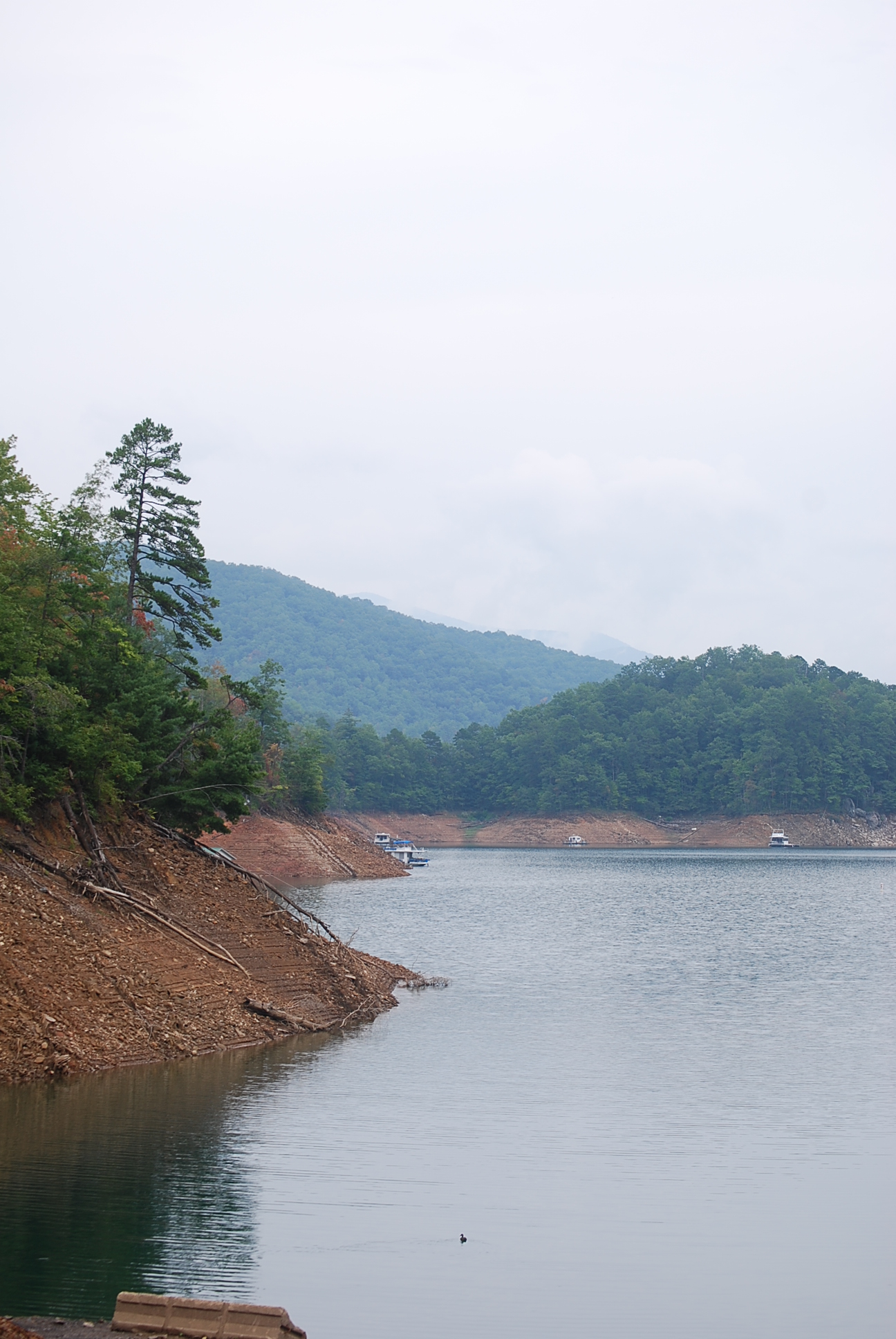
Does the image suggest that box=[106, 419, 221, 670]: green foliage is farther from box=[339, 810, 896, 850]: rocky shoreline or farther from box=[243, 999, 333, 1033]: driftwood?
box=[339, 810, 896, 850]: rocky shoreline

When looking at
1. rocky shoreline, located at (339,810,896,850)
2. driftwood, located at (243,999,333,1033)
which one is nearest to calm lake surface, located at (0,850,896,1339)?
driftwood, located at (243,999,333,1033)

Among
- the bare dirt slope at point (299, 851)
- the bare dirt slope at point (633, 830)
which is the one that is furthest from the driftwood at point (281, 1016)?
the bare dirt slope at point (633, 830)

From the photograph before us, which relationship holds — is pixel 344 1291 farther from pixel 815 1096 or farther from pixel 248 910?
pixel 248 910

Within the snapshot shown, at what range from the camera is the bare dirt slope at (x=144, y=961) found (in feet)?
73.3

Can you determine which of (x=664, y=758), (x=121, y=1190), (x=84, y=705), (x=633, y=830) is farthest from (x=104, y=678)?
(x=664, y=758)

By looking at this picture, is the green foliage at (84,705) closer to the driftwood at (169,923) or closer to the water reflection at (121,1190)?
the driftwood at (169,923)

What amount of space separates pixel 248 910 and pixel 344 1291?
18.1 metres

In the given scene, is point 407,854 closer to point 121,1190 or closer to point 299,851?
point 299,851

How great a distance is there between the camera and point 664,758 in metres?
181

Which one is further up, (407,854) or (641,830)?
(641,830)

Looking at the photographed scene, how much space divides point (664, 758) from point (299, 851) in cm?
9474

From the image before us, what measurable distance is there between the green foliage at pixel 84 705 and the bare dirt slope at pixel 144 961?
48.7 inches

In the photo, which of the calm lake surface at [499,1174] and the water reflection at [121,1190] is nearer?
the water reflection at [121,1190]

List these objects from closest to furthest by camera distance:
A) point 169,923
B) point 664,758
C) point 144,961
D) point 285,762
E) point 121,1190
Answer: point 121,1190, point 144,961, point 169,923, point 285,762, point 664,758
